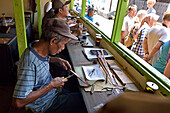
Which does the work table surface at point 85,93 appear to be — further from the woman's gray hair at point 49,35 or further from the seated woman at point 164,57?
the seated woman at point 164,57

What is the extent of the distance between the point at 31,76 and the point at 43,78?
0.83 feet

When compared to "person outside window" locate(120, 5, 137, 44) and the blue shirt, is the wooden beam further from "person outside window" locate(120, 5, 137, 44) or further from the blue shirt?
"person outside window" locate(120, 5, 137, 44)

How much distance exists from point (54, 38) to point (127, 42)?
104 inches

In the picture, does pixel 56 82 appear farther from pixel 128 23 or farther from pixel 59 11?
pixel 128 23

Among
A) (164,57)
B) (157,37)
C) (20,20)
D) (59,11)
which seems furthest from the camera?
(59,11)

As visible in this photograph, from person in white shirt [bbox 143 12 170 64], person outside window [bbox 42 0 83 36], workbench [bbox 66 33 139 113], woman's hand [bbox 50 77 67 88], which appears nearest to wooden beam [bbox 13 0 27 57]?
workbench [bbox 66 33 139 113]

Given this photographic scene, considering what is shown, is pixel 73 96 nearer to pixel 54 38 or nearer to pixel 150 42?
pixel 54 38

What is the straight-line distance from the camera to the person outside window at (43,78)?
117 cm

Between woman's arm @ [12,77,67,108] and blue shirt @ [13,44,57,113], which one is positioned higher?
blue shirt @ [13,44,57,113]

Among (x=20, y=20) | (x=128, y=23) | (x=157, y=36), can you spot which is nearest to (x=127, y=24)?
(x=128, y=23)

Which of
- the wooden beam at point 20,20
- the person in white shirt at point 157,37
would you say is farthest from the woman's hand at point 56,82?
the person in white shirt at point 157,37

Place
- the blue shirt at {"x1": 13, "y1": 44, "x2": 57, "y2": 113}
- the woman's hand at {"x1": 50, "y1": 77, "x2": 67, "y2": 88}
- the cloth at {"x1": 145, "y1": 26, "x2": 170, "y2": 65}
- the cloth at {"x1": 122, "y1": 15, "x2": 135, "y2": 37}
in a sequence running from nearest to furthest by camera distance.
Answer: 1. the blue shirt at {"x1": 13, "y1": 44, "x2": 57, "y2": 113}
2. the woman's hand at {"x1": 50, "y1": 77, "x2": 67, "y2": 88}
3. the cloth at {"x1": 145, "y1": 26, "x2": 170, "y2": 65}
4. the cloth at {"x1": 122, "y1": 15, "x2": 135, "y2": 37}

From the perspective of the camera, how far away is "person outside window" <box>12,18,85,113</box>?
1167 millimetres

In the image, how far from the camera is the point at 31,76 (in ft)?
3.94
